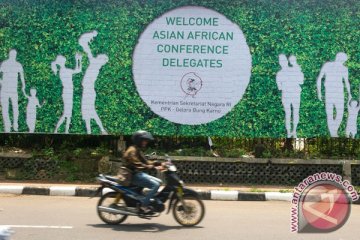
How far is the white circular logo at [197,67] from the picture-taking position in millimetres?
11062

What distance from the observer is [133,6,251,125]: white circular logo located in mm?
11062

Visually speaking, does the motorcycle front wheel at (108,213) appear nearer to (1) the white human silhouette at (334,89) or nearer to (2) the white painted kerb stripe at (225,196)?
(2) the white painted kerb stripe at (225,196)

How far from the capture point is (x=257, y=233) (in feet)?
21.2

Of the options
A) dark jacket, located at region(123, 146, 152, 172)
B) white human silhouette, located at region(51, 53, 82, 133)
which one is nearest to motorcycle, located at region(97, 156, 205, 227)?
dark jacket, located at region(123, 146, 152, 172)

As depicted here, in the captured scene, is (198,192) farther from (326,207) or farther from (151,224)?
(151,224)

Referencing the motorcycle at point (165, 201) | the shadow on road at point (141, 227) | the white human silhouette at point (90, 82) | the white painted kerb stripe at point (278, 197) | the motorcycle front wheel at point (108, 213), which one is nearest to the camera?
the shadow on road at point (141, 227)

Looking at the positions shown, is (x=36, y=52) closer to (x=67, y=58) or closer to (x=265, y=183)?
(x=67, y=58)

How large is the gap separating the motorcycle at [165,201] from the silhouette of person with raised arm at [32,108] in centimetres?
513

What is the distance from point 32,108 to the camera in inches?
449

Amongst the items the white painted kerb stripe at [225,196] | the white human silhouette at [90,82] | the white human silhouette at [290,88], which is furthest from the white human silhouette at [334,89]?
the white human silhouette at [90,82]

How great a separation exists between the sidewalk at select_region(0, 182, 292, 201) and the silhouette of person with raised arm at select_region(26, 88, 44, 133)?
1553 millimetres

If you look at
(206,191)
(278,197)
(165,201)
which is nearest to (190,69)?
(206,191)

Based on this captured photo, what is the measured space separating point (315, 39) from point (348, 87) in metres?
1.28

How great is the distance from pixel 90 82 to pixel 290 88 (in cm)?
449
